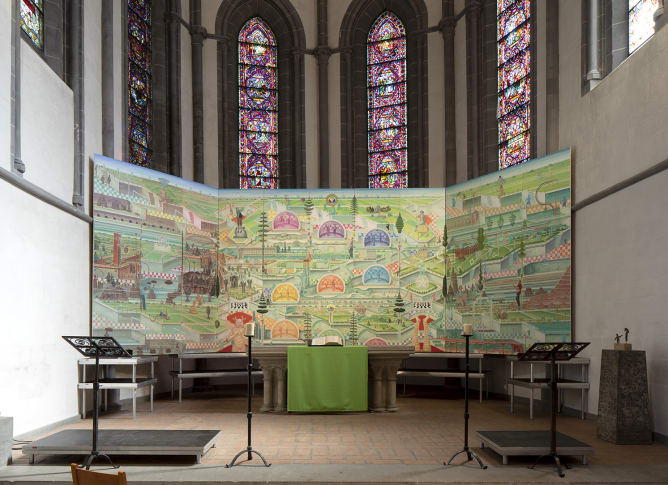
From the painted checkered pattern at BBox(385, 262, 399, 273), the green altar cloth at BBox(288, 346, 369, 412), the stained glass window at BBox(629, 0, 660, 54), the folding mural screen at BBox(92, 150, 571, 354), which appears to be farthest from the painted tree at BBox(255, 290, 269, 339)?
the stained glass window at BBox(629, 0, 660, 54)

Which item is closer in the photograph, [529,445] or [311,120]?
[529,445]

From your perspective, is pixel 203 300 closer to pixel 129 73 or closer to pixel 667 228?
pixel 129 73

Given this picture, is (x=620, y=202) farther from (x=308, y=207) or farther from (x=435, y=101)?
(x=435, y=101)

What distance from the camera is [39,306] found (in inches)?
399

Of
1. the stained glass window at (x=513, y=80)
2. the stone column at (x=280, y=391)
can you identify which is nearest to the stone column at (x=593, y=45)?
the stained glass window at (x=513, y=80)

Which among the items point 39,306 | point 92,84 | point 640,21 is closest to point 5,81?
point 39,306

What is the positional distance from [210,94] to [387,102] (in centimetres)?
477

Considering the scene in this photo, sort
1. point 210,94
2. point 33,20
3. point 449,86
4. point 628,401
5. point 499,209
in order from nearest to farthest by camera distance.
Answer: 1. point 628,401
2. point 33,20
3. point 499,209
4. point 449,86
5. point 210,94

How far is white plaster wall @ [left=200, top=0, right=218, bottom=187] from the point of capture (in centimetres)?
1770

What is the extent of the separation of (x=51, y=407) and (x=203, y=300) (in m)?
4.58

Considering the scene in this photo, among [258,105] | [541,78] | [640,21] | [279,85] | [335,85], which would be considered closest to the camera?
[640,21]

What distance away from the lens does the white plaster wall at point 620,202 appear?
912cm

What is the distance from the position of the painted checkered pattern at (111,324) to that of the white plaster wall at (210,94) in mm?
5651

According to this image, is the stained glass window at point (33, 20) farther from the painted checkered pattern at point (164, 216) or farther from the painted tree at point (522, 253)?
the painted tree at point (522, 253)
